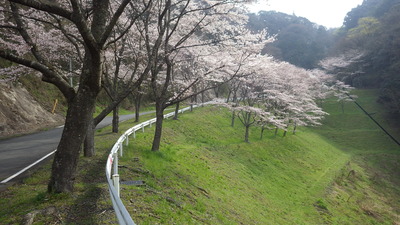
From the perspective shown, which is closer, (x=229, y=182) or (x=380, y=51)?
(x=229, y=182)

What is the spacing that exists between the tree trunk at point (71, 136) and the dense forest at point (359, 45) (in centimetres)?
4432

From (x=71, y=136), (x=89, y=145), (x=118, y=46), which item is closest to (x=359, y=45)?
(x=118, y=46)

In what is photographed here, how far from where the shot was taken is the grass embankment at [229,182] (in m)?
6.35

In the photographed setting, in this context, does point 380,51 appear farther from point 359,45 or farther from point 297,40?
point 297,40

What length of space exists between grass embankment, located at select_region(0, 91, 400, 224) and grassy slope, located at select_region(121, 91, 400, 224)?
6cm

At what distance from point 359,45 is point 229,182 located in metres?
64.8

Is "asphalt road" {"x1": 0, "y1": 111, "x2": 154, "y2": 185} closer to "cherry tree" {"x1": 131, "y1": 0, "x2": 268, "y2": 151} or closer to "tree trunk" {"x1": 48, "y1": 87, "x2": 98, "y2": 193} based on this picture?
"tree trunk" {"x1": 48, "y1": 87, "x2": 98, "y2": 193}

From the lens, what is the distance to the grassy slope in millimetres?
8523

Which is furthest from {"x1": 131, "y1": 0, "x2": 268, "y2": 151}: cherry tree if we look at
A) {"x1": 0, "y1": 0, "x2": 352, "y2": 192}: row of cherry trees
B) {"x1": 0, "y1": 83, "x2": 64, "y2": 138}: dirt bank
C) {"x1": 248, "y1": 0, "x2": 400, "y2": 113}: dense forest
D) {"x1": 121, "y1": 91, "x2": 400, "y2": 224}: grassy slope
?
{"x1": 248, "y1": 0, "x2": 400, "y2": 113}: dense forest

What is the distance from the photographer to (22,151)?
12.4 meters

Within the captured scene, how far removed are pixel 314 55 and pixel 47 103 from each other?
73119 mm

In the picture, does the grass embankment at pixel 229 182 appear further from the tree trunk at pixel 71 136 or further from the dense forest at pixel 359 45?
the dense forest at pixel 359 45

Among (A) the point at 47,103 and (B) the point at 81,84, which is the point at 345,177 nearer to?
(B) the point at 81,84

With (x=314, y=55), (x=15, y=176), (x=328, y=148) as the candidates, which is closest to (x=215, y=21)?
(x=15, y=176)
